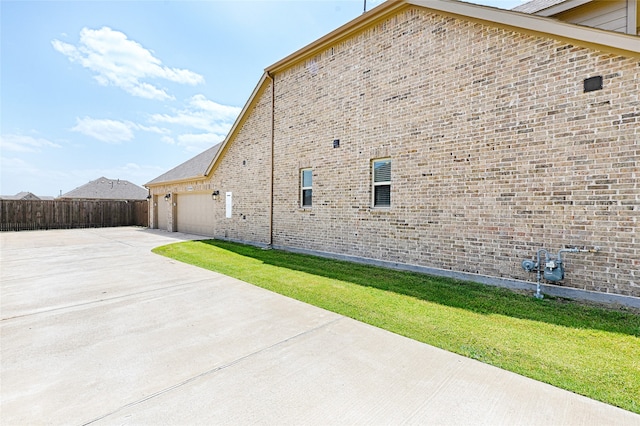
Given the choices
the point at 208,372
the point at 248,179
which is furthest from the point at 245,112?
the point at 208,372

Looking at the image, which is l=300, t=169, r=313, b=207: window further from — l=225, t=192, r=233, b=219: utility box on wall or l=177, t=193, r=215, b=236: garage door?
l=177, t=193, r=215, b=236: garage door

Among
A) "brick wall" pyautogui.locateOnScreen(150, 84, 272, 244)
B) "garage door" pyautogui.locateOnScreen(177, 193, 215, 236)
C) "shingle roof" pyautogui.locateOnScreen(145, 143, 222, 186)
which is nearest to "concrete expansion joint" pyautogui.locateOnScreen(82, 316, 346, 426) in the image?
"brick wall" pyautogui.locateOnScreen(150, 84, 272, 244)

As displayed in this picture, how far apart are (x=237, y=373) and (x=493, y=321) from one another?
3404mm

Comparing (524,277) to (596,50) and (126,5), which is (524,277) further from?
(126,5)

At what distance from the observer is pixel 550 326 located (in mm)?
3838

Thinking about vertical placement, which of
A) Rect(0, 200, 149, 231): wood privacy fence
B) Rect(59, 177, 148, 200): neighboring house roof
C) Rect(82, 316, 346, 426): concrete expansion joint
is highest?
Rect(59, 177, 148, 200): neighboring house roof

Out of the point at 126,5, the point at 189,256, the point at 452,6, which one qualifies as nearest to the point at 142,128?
the point at 126,5

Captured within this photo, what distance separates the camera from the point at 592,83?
4.84 meters

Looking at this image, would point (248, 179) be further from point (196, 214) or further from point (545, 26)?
point (545, 26)

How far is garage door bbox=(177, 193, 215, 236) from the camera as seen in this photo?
1481 centimetres

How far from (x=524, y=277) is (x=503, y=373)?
3452 mm

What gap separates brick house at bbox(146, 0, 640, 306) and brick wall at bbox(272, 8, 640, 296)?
24mm

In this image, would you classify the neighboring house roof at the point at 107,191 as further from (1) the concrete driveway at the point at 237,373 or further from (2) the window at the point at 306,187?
(1) the concrete driveway at the point at 237,373

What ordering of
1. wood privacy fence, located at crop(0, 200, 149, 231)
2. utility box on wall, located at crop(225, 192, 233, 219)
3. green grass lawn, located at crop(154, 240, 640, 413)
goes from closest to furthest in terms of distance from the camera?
green grass lawn, located at crop(154, 240, 640, 413) → utility box on wall, located at crop(225, 192, 233, 219) → wood privacy fence, located at crop(0, 200, 149, 231)
